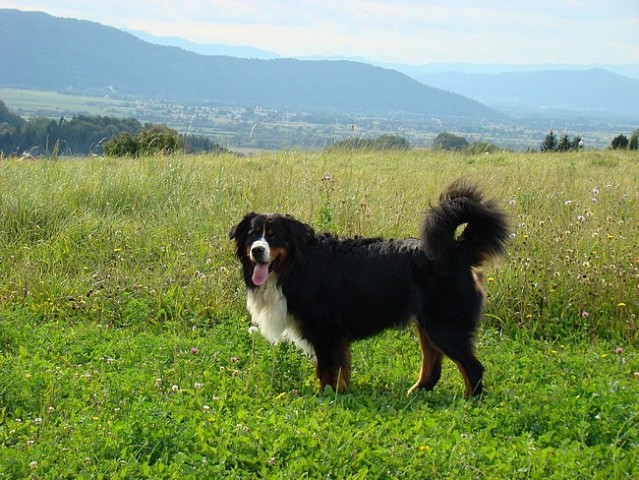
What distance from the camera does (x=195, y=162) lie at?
11070mm

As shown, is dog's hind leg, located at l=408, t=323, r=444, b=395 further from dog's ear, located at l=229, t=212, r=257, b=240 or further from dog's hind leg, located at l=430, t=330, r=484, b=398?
dog's ear, located at l=229, t=212, r=257, b=240

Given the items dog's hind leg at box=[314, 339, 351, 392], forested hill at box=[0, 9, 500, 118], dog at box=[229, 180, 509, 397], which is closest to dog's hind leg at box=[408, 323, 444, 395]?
dog at box=[229, 180, 509, 397]

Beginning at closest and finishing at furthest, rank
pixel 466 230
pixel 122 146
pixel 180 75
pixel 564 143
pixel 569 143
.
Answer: pixel 466 230, pixel 122 146, pixel 564 143, pixel 569 143, pixel 180 75

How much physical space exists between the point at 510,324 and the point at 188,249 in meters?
3.44

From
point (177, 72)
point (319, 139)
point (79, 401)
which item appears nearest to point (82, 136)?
point (319, 139)

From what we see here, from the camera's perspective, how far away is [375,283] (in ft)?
16.6

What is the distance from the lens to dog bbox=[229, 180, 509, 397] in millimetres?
4781

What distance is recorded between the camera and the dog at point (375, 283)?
478 centimetres

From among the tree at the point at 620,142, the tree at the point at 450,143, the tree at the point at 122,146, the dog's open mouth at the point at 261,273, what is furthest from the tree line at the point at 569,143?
the dog's open mouth at the point at 261,273

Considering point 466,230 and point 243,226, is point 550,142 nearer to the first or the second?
point 466,230


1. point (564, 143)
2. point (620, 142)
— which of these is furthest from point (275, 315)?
point (620, 142)

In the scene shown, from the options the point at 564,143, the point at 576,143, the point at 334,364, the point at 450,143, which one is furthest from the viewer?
the point at 564,143

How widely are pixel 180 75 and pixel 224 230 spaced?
98359 mm

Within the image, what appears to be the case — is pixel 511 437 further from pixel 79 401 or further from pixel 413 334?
pixel 79 401
